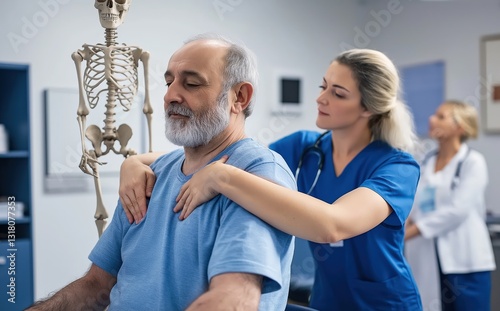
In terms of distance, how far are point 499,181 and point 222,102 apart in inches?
126

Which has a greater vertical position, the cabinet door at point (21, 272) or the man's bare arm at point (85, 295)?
the man's bare arm at point (85, 295)

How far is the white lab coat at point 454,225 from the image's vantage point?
3.07m

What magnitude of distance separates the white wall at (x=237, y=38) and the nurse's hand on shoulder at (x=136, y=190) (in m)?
1.54

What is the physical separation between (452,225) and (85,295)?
2.24 m

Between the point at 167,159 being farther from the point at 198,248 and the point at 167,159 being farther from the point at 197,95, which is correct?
the point at 198,248

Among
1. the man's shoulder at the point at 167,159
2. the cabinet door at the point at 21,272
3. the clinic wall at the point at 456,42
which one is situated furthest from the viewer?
the clinic wall at the point at 456,42

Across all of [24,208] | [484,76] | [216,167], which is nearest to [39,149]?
[24,208]

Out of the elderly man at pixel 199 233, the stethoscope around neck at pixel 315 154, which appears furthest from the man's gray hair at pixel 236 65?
the stethoscope around neck at pixel 315 154

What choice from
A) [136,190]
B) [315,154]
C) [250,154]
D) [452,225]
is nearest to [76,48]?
[315,154]

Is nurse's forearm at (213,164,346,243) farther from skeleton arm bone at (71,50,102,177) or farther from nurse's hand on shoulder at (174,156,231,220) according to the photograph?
skeleton arm bone at (71,50,102,177)

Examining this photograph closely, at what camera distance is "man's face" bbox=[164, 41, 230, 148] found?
1.29 meters

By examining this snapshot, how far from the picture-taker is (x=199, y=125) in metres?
1.29

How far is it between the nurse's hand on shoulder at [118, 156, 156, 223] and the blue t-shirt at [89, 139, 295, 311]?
20 millimetres

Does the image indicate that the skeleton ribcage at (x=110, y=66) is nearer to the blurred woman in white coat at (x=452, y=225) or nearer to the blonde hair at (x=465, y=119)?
the blurred woman in white coat at (x=452, y=225)
